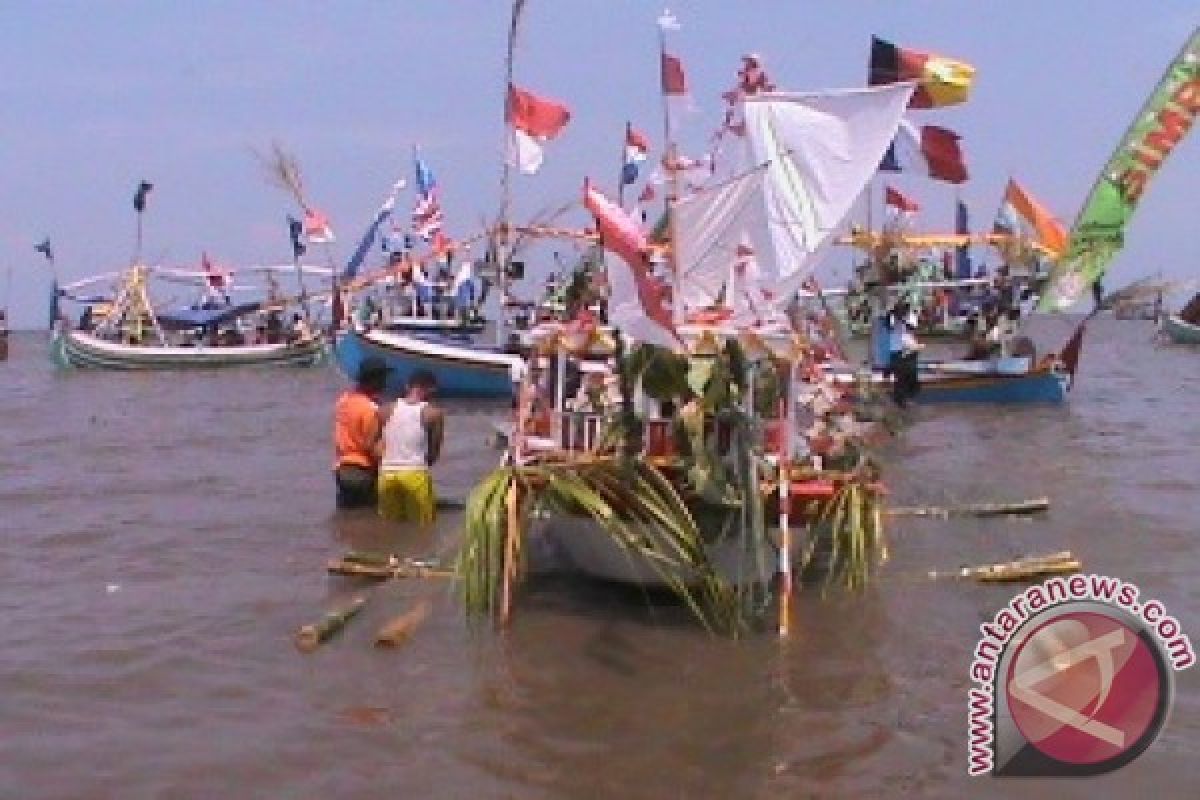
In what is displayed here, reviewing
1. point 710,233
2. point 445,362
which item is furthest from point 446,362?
point 710,233

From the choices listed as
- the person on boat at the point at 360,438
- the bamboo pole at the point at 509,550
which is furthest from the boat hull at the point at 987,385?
the bamboo pole at the point at 509,550

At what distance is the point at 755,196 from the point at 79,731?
502cm

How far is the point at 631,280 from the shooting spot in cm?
794

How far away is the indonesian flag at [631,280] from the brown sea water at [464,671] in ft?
6.10

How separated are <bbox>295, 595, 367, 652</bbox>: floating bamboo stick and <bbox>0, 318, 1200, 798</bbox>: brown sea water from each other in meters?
0.08

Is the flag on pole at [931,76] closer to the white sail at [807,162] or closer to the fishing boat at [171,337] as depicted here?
the white sail at [807,162]

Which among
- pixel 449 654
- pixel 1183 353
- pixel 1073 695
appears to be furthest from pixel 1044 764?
pixel 1183 353

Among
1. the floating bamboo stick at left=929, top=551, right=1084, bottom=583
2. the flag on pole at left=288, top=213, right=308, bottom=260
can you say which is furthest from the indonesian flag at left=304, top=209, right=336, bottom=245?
the floating bamboo stick at left=929, top=551, right=1084, bottom=583

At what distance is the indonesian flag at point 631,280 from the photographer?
7875mm

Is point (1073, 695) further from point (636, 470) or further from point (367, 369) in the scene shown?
point (367, 369)

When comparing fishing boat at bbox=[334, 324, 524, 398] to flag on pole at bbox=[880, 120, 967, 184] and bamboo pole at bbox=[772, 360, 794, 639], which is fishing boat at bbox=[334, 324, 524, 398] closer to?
flag on pole at bbox=[880, 120, 967, 184]

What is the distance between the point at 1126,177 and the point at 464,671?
12434mm

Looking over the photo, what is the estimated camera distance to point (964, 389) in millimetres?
25281
